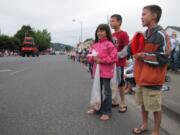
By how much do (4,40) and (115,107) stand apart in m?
107

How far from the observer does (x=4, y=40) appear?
111 m

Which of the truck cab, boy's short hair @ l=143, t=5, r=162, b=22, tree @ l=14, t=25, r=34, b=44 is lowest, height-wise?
the truck cab

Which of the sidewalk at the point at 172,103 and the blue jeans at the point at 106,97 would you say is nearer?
the blue jeans at the point at 106,97

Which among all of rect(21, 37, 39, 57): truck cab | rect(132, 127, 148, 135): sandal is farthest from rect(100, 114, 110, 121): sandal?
rect(21, 37, 39, 57): truck cab

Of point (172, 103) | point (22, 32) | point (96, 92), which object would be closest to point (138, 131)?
point (96, 92)

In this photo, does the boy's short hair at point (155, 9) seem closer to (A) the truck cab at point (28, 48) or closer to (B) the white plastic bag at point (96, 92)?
(B) the white plastic bag at point (96, 92)

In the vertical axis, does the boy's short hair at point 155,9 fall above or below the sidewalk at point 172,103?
above

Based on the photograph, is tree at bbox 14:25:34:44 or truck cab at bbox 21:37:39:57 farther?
tree at bbox 14:25:34:44

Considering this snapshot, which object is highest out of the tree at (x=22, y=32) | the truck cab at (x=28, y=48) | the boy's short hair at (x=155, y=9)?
the tree at (x=22, y=32)

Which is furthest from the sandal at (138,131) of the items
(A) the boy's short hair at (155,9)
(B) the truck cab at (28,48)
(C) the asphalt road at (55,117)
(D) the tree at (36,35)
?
(D) the tree at (36,35)

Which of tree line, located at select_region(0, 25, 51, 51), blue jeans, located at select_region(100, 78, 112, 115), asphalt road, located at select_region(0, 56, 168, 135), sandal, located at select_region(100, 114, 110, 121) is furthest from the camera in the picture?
tree line, located at select_region(0, 25, 51, 51)

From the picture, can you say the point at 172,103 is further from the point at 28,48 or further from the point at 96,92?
the point at 28,48

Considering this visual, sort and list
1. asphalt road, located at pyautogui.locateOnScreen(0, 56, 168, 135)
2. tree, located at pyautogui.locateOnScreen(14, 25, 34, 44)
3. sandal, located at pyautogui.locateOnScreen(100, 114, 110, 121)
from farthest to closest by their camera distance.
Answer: tree, located at pyautogui.locateOnScreen(14, 25, 34, 44), sandal, located at pyautogui.locateOnScreen(100, 114, 110, 121), asphalt road, located at pyautogui.locateOnScreen(0, 56, 168, 135)

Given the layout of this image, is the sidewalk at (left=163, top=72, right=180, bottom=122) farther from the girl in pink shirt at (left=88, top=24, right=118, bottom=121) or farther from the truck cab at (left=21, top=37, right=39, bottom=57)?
the truck cab at (left=21, top=37, right=39, bottom=57)
